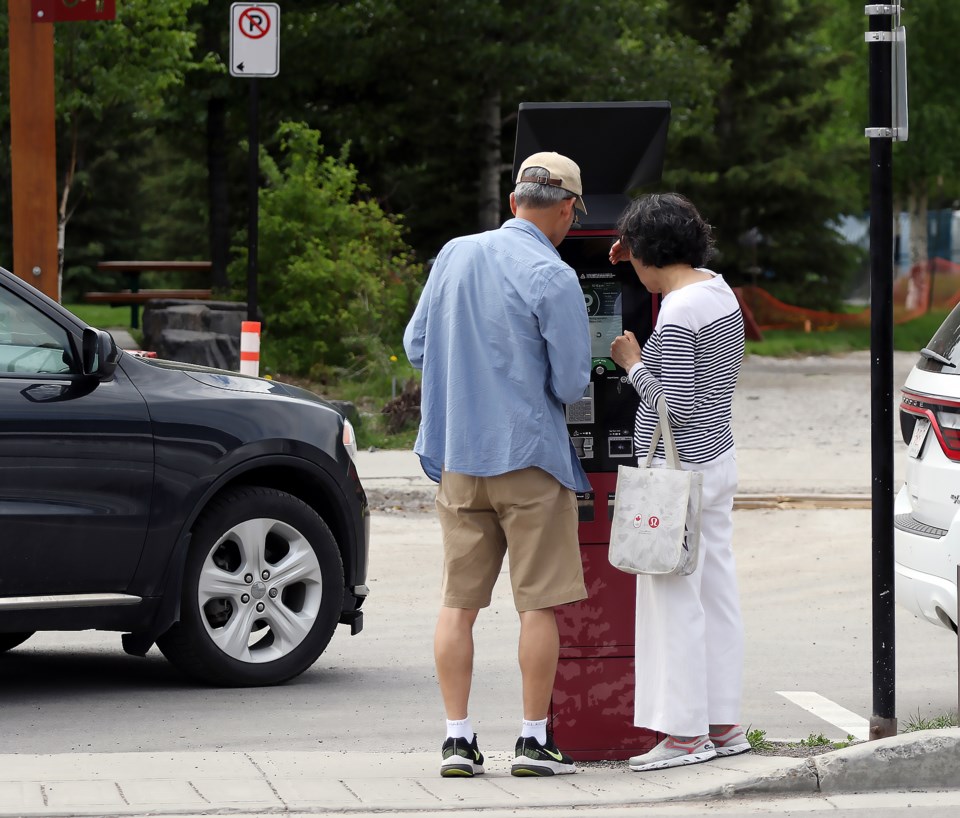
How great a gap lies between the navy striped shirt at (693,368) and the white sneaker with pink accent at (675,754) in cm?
86

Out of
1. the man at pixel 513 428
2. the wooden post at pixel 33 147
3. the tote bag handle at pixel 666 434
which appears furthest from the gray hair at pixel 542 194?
the wooden post at pixel 33 147

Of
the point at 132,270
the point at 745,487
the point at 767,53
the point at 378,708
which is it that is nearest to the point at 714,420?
the point at 378,708

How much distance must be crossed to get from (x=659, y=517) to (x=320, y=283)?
13.5 metres

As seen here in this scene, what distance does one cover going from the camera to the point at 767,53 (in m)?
35.3

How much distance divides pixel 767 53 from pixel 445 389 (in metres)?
31.6

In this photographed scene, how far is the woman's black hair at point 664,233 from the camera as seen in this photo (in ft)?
17.0

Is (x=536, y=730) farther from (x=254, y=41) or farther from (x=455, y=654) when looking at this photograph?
(x=254, y=41)

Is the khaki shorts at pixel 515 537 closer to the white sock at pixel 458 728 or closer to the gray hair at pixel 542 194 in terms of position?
the white sock at pixel 458 728

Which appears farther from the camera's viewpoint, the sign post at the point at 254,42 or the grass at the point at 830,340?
the grass at the point at 830,340

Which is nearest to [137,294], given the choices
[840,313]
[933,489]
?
[840,313]

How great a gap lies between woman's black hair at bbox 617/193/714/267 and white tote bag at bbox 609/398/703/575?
462 mm

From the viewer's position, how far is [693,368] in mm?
5090

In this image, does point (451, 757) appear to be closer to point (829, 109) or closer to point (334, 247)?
point (334, 247)

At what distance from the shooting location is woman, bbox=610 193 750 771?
16.7 feet
